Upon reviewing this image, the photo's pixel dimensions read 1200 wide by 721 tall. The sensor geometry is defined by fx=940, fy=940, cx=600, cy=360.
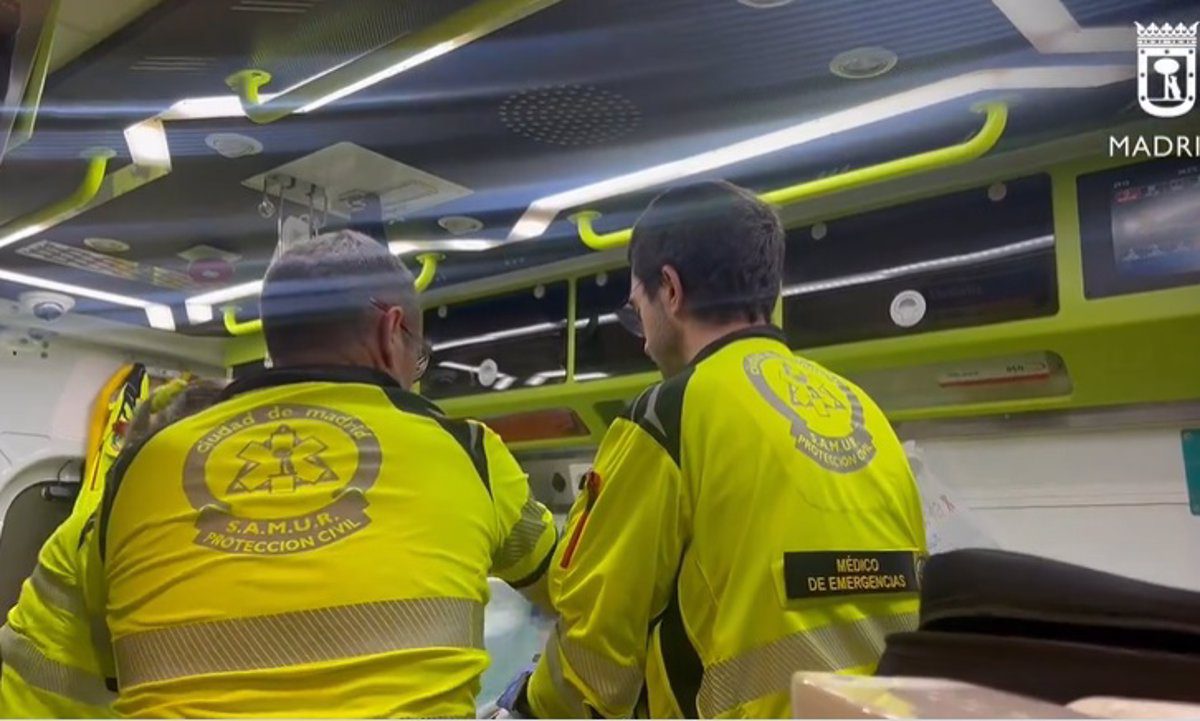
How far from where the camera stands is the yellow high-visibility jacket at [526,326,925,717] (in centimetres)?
85

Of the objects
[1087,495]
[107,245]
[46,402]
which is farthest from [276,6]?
[46,402]

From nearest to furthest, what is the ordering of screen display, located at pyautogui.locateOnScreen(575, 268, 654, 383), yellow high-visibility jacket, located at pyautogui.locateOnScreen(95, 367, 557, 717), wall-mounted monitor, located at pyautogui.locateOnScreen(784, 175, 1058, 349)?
yellow high-visibility jacket, located at pyautogui.locateOnScreen(95, 367, 557, 717), wall-mounted monitor, located at pyautogui.locateOnScreen(784, 175, 1058, 349), screen display, located at pyautogui.locateOnScreen(575, 268, 654, 383)

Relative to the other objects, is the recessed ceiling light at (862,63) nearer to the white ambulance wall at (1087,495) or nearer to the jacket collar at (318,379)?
the jacket collar at (318,379)

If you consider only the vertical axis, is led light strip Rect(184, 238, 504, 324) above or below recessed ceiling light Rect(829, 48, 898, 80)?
below

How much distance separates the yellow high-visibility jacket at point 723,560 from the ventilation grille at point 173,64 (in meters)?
0.71

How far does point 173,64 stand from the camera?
47.1 inches

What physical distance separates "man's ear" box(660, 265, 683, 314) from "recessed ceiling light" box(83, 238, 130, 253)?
4.74 ft

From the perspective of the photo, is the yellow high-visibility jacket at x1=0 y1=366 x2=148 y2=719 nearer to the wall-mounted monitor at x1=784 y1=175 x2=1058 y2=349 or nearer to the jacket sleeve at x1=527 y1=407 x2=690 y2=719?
the jacket sleeve at x1=527 y1=407 x2=690 y2=719

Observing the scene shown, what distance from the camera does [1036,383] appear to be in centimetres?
161

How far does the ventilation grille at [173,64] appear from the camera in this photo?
1.17 meters

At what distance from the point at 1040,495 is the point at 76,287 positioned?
7.42 feet

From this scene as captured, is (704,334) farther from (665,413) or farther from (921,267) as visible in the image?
(921,267)

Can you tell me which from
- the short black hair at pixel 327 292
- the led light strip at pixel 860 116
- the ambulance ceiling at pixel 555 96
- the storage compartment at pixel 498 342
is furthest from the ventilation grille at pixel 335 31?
the storage compartment at pixel 498 342

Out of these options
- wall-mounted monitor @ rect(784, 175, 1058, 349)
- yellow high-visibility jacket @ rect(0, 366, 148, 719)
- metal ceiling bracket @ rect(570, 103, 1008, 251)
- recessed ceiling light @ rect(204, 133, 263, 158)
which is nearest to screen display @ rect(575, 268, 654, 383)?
wall-mounted monitor @ rect(784, 175, 1058, 349)
